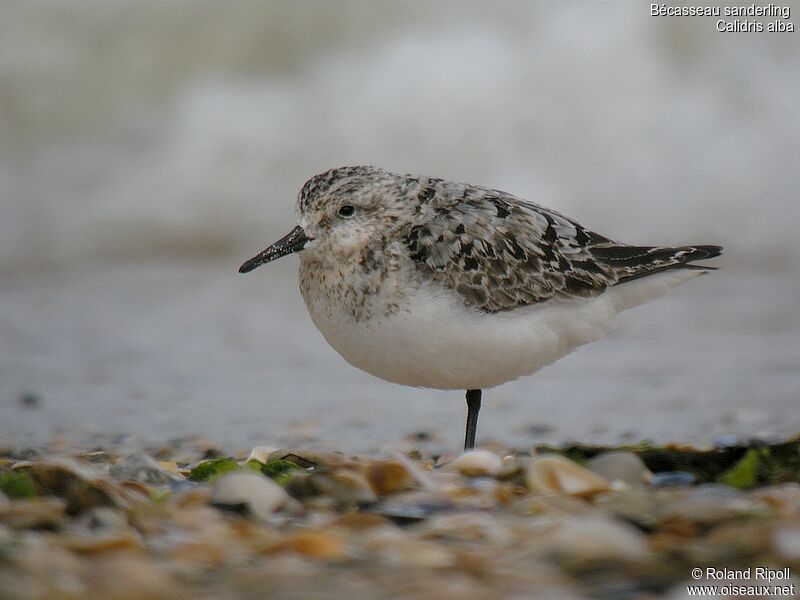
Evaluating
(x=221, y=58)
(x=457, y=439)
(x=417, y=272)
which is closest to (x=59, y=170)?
(x=221, y=58)

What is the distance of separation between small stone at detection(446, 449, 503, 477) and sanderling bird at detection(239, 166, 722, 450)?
611 mm

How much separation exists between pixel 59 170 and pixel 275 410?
5.05 m

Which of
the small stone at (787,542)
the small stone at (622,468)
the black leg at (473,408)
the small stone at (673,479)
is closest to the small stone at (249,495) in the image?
the small stone at (622,468)

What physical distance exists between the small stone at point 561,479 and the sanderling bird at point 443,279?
986 mm

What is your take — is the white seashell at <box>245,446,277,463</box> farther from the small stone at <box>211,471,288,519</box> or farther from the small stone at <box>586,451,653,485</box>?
the small stone at <box>586,451,653,485</box>

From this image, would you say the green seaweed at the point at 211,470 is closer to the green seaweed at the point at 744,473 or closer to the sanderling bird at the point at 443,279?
the sanderling bird at the point at 443,279

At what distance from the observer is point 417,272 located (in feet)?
15.3

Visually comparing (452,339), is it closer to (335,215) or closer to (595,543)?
(335,215)

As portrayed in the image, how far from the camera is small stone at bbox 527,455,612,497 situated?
3.61 m

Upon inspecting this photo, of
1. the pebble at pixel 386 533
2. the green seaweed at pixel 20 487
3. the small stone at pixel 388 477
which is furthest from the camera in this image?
the small stone at pixel 388 477

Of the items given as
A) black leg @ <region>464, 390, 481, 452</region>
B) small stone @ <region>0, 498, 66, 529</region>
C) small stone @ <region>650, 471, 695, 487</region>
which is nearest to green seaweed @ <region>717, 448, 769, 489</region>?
small stone @ <region>650, 471, 695, 487</region>

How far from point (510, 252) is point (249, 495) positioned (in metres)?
2.07

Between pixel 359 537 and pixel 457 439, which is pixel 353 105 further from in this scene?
pixel 359 537

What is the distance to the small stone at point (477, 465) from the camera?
402 cm
